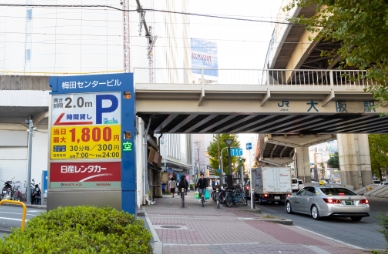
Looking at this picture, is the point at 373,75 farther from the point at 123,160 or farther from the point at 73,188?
the point at 73,188

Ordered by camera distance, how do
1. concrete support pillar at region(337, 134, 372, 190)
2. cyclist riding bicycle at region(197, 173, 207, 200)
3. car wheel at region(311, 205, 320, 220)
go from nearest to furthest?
1. car wheel at region(311, 205, 320, 220)
2. cyclist riding bicycle at region(197, 173, 207, 200)
3. concrete support pillar at region(337, 134, 372, 190)

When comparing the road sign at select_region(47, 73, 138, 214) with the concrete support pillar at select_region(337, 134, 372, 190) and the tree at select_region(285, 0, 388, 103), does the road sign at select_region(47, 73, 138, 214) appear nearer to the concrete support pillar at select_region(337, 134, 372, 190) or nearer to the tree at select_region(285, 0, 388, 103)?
the tree at select_region(285, 0, 388, 103)

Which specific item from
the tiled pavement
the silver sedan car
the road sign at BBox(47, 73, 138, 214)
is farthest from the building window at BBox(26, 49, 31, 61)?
the road sign at BBox(47, 73, 138, 214)

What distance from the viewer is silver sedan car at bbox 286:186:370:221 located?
14.5m

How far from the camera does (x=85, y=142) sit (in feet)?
21.9

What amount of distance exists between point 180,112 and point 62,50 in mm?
14933

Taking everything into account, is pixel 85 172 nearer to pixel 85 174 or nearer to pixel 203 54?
pixel 85 174

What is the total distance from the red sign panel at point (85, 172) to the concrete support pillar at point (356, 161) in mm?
41941

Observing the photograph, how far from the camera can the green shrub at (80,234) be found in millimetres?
3352

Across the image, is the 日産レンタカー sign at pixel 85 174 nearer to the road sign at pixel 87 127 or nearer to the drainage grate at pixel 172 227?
the road sign at pixel 87 127

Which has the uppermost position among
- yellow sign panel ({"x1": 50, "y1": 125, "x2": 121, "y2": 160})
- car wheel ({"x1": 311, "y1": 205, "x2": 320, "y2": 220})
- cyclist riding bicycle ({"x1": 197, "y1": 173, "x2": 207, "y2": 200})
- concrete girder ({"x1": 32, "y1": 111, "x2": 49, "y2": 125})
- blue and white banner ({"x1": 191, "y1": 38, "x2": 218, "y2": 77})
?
blue and white banner ({"x1": 191, "y1": 38, "x2": 218, "y2": 77})

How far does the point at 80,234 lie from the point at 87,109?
300 cm

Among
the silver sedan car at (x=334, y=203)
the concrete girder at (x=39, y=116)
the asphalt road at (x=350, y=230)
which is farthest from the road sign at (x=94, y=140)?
the concrete girder at (x=39, y=116)

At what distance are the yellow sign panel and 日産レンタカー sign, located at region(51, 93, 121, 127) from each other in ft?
0.36
